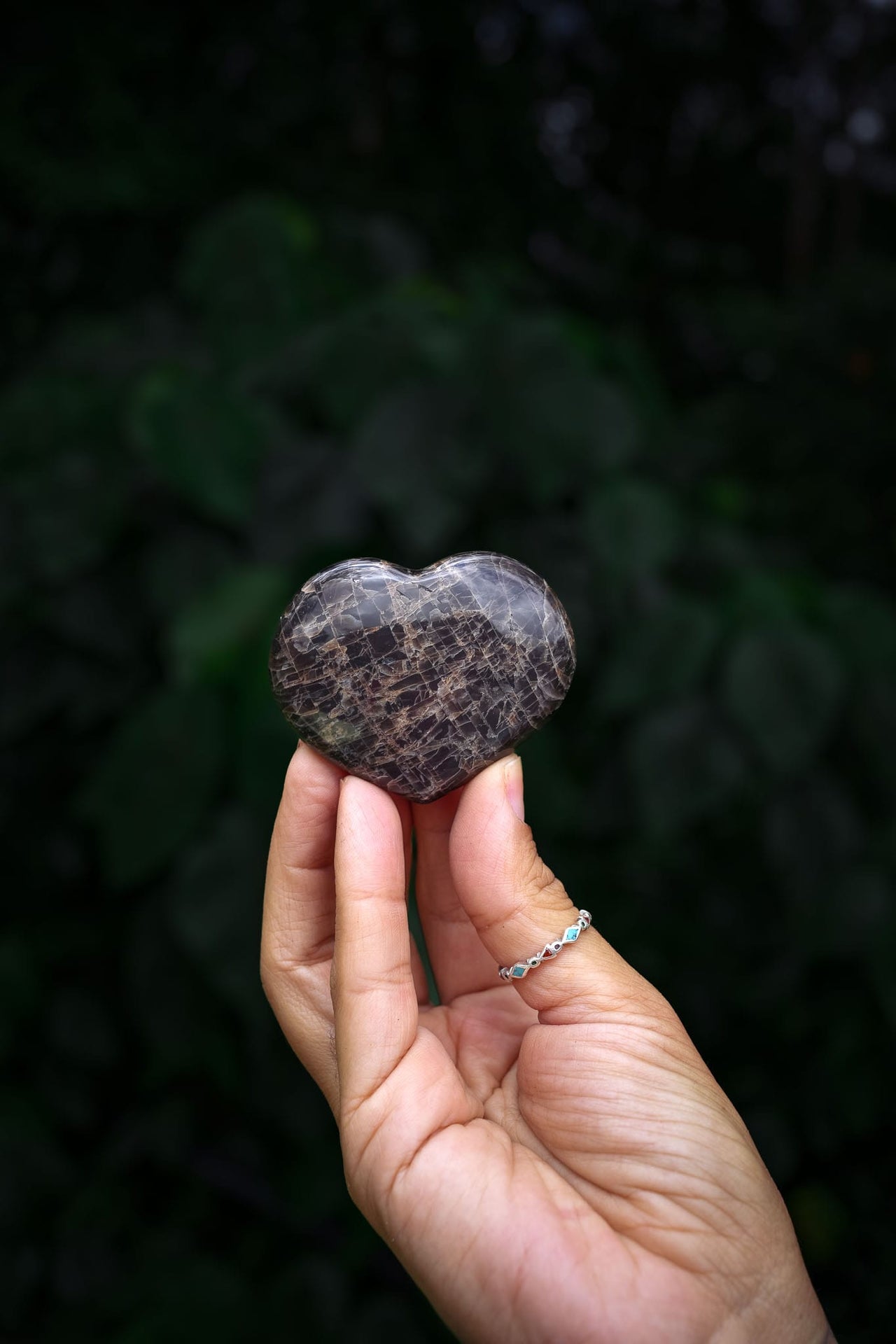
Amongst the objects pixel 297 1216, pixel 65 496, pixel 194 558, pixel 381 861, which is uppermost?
pixel 65 496

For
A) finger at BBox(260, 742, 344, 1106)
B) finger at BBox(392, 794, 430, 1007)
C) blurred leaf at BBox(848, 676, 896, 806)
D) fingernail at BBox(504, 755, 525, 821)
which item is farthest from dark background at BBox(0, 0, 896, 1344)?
fingernail at BBox(504, 755, 525, 821)

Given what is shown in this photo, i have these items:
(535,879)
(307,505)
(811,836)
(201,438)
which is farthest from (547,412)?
(535,879)

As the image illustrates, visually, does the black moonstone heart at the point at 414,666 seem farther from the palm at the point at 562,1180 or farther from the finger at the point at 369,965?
the palm at the point at 562,1180

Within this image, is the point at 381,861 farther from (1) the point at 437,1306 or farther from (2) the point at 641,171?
(2) the point at 641,171

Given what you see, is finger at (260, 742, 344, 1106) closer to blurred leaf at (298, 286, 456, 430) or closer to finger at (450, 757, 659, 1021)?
finger at (450, 757, 659, 1021)

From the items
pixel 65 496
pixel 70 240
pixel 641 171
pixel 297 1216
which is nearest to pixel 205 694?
pixel 65 496

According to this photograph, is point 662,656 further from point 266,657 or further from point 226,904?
point 226,904

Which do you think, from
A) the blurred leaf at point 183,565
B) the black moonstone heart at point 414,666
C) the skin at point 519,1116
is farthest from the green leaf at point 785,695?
the blurred leaf at point 183,565
